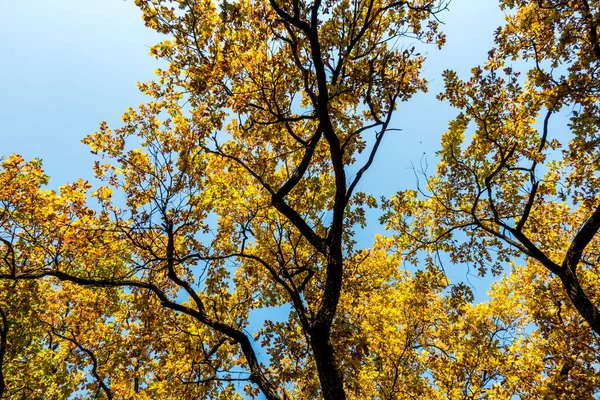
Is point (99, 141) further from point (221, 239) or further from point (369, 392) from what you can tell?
point (369, 392)

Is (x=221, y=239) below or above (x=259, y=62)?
below

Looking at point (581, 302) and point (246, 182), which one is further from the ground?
point (246, 182)

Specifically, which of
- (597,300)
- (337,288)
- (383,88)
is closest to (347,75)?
(383,88)

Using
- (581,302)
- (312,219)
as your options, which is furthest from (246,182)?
(581,302)

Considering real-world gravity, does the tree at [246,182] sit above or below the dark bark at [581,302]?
above

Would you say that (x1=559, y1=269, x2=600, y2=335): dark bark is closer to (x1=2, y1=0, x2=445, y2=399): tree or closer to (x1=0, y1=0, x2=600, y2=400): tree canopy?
(x1=0, y1=0, x2=600, y2=400): tree canopy

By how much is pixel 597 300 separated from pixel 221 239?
1167 centimetres

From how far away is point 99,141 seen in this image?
8.52 meters

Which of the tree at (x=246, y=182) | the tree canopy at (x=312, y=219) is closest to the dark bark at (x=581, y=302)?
the tree canopy at (x=312, y=219)

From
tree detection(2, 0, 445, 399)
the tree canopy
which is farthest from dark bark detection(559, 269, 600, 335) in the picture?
tree detection(2, 0, 445, 399)

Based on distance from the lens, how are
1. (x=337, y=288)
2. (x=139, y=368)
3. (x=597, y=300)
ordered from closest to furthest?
(x=337, y=288) → (x=597, y=300) → (x=139, y=368)

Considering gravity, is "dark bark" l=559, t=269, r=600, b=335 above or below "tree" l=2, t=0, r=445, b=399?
below

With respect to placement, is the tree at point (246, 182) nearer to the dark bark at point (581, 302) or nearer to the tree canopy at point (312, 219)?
the tree canopy at point (312, 219)

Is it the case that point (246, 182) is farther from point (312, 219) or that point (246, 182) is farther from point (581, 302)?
point (581, 302)
